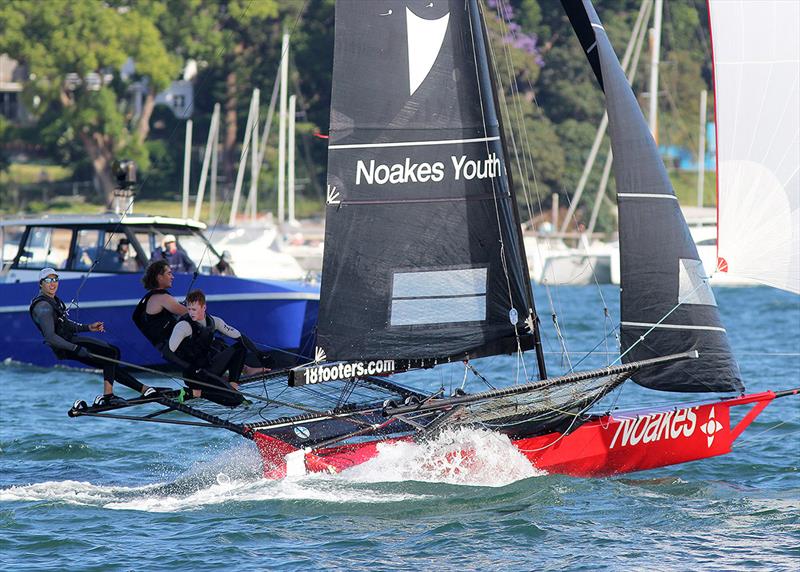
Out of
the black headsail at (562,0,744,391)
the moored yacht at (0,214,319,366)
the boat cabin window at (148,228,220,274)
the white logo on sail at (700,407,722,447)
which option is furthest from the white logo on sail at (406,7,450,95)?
the boat cabin window at (148,228,220,274)

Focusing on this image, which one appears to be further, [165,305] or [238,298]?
[238,298]

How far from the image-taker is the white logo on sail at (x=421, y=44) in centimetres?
986

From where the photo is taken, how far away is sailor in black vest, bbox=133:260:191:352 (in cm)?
1026

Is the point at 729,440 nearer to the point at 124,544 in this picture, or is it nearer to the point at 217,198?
the point at 124,544

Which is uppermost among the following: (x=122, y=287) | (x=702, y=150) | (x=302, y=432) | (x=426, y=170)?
(x=702, y=150)

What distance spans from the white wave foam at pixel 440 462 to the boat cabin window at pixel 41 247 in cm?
939

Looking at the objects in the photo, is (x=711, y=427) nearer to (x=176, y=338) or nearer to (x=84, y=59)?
(x=176, y=338)

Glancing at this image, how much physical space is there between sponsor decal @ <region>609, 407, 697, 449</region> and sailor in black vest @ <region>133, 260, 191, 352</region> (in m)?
3.59

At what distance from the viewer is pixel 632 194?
1016cm

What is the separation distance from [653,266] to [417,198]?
1.90 m

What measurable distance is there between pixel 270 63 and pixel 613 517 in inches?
1841

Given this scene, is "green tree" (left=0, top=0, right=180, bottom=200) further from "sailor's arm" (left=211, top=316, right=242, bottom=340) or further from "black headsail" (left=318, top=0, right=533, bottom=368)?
"black headsail" (left=318, top=0, right=533, bottom=368)

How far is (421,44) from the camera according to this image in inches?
390

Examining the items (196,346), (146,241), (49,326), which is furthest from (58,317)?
(146,241)
